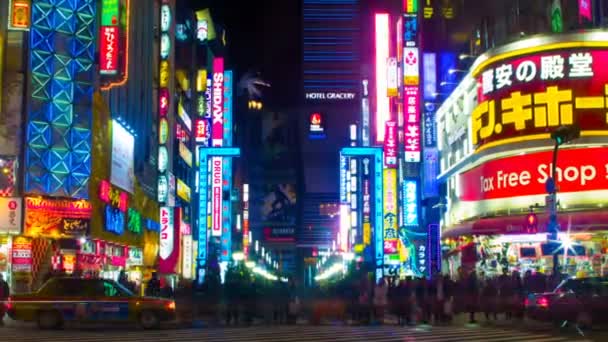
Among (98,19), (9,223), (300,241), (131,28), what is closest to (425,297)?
(9,223)

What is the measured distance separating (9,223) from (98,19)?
9.54m

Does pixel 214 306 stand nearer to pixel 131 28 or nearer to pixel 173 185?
pixel 131 28

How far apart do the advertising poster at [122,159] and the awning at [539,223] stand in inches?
661

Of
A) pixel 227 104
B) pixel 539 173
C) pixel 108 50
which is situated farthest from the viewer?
pixel 227 104

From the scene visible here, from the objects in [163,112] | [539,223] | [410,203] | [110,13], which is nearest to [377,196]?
[410,203]

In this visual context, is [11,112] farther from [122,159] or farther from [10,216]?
[122,159]

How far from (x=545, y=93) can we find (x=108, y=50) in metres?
18.3

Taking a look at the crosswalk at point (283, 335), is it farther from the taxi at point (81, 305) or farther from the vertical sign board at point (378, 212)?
the vertical sign board at point (378, 212)

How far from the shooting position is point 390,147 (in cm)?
5088

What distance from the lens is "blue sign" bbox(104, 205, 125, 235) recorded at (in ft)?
129

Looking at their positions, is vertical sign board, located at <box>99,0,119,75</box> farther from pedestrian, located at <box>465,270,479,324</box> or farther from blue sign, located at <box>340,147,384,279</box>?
pedestrian, located at <box>465,270,479,324</box>

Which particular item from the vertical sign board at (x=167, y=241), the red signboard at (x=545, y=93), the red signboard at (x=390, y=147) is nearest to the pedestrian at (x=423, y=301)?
the red signboard at (x=545, y=93)

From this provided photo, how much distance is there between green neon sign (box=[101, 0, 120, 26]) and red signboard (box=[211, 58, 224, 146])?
97.7ft

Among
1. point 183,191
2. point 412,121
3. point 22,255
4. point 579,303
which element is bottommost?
point 579,303
